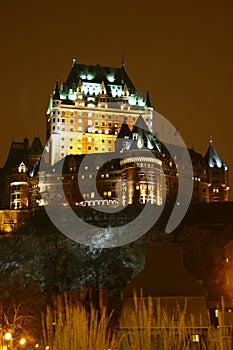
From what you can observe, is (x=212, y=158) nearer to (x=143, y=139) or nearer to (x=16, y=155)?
(x=143, y=139)

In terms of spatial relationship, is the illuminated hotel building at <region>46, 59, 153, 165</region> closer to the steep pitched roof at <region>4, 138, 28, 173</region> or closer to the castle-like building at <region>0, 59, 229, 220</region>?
the castle-like building at <region>0, 59, 229, 220</region>

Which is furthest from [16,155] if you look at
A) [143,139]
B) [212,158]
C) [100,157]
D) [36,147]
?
[212,158]

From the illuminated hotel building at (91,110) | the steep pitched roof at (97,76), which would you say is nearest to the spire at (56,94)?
the illuminated hotel building at (91,110)

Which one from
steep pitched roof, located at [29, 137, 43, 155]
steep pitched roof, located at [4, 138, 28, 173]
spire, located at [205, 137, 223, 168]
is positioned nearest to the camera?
spire, located at [205, 137, 223, 168]

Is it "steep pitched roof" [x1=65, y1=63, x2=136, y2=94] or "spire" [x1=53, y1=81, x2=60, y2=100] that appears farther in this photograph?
"steep pitched roof" [x1=65, y1=63, x2=136, y2=94]

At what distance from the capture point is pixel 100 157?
380ft

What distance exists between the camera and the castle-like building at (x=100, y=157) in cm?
10881

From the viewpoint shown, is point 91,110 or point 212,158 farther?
point 91,110

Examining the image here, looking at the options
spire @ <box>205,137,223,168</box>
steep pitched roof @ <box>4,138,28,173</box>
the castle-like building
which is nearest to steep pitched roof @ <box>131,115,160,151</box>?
the castle-like building

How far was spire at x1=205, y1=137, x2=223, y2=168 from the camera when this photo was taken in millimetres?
123500

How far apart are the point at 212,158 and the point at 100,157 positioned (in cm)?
2329

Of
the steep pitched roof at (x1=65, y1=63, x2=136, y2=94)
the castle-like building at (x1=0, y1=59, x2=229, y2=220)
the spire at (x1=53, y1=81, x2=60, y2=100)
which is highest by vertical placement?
the steep pitched roof at (x1=65, y1=63, x2=136, y2=94)

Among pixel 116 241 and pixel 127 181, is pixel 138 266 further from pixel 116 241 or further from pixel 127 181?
pixel 127 181

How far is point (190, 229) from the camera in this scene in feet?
279
